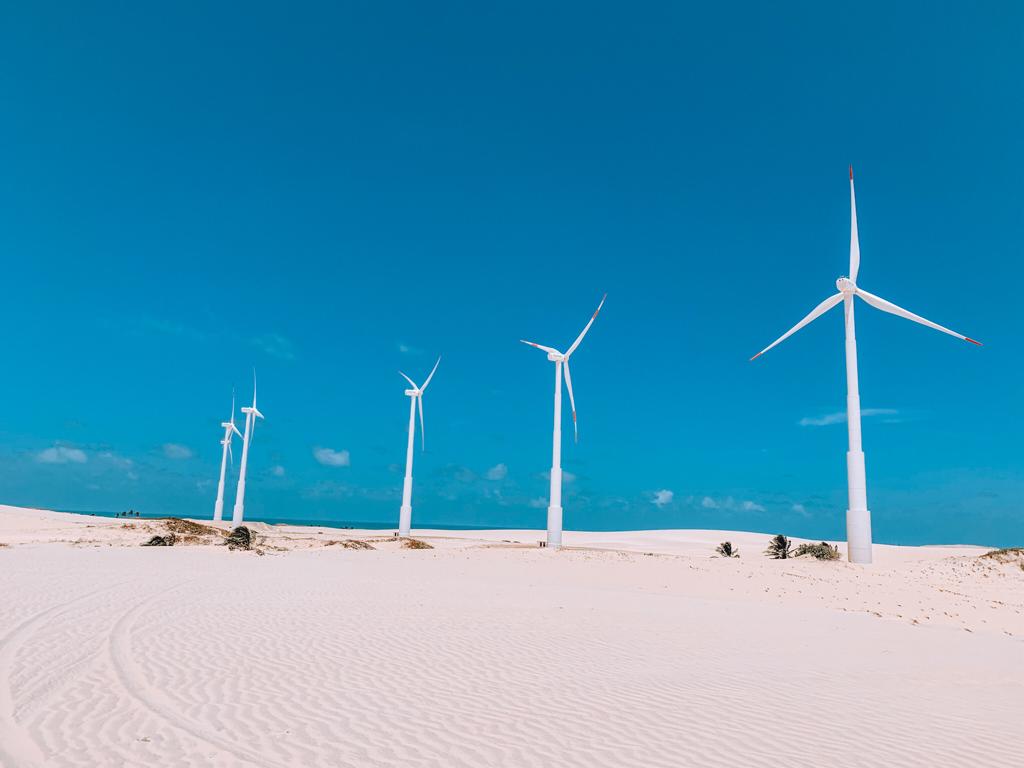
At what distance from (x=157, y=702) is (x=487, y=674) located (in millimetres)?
4286

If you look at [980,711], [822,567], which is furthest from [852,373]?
[980,711]

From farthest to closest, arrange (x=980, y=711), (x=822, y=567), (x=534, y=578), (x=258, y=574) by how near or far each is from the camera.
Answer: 1. (x=822, y=567)
2. (x=534, y=578)
3. (x=258, y=574)
4. (x=980, y=711)

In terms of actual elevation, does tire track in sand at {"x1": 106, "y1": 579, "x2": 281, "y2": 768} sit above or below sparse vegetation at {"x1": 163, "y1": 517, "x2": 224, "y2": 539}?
below

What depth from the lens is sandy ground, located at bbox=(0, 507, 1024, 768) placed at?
6484mm

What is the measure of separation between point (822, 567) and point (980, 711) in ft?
79.5

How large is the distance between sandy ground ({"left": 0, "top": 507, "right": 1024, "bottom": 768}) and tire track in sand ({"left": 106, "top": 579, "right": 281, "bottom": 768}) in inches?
1.5

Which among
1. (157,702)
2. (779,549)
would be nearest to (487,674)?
(157,702)

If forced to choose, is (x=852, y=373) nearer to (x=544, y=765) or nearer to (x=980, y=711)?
(x=980, y=711)

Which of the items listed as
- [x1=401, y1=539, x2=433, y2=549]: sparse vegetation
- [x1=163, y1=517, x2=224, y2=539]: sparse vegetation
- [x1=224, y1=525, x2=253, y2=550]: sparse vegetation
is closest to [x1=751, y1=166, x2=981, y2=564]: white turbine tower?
[x1=401, y1=539, x2=433, y2=549]: sparse vegetation

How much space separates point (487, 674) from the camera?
9.55 meters

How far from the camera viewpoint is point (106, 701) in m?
7.51

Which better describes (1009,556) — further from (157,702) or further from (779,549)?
(157,702)

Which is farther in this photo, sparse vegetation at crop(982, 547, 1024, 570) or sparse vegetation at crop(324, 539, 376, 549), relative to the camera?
sparse vegetation at crop(324, 539, 376, 549)

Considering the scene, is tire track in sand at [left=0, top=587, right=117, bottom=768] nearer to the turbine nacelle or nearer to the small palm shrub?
the small palm shrub
